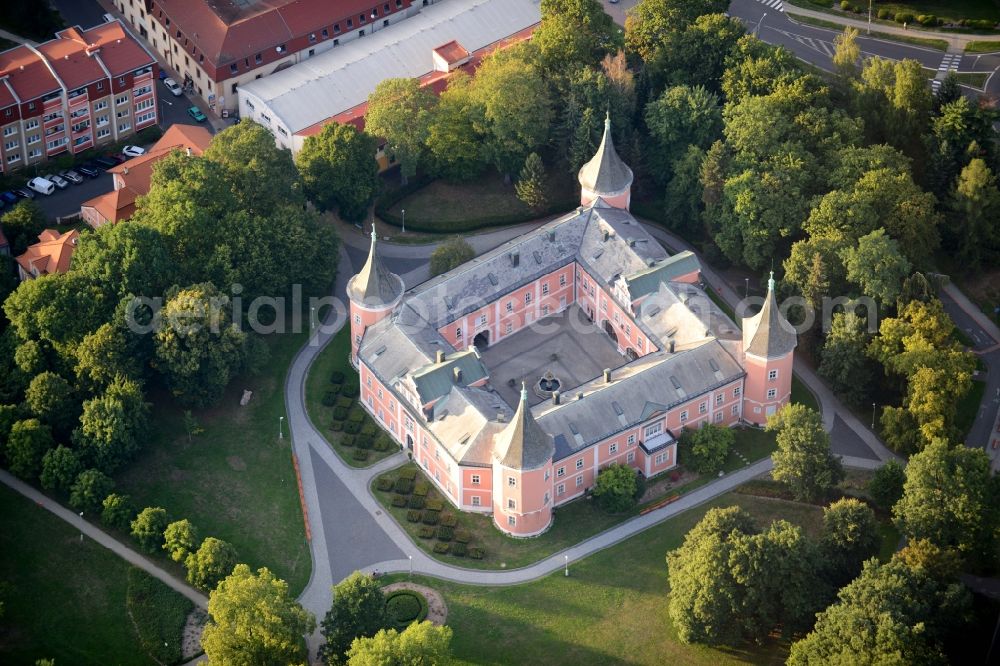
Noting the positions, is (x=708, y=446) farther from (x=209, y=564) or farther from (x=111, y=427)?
(x=111, y=427)

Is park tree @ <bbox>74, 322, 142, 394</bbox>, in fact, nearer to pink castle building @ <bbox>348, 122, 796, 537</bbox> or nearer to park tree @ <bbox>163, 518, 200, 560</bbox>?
Answer: park tree @ <bbox>163, 518, 200, 560</bbox>

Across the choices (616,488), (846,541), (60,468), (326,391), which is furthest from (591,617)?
(60,468)

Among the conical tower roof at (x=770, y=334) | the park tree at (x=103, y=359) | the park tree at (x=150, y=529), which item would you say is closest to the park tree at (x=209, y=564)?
the park tree at (x=150, y=529)

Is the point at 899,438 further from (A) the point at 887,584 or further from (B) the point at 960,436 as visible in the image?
(A) the point at 887,584

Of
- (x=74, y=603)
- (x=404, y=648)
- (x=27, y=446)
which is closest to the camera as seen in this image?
(x=404, y=648)

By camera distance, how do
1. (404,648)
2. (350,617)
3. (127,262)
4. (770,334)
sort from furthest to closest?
(127,262), (770,334), (350,617), (404,648)

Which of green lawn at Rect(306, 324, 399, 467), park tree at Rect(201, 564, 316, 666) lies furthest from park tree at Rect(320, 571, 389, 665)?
green lawn at Rect(306, 324, 399, 467)

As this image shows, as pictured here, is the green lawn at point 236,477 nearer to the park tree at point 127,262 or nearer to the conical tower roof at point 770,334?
the park tree at point 127,262
